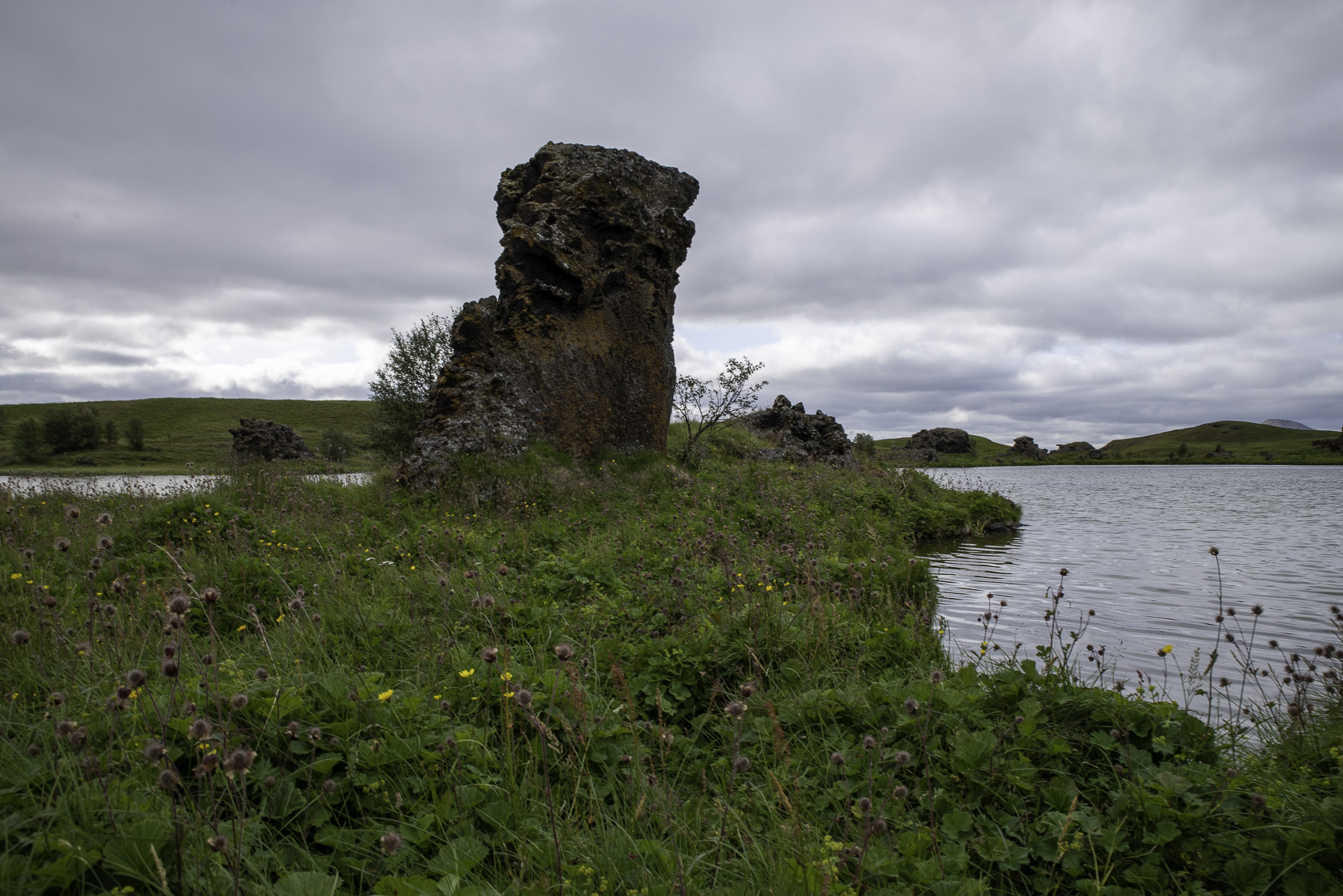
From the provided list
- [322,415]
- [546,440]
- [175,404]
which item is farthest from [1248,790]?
[175,404]

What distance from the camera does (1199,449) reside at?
3947 inches

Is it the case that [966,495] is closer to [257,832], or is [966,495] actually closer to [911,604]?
[911,604]

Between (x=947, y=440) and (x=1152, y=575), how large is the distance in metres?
82.7

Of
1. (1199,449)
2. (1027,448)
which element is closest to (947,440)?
(1027,448)

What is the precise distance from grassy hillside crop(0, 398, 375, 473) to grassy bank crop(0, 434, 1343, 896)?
45704mm

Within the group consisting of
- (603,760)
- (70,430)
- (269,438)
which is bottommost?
(603,760)

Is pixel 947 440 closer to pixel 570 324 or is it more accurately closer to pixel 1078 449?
pixel 1078 449

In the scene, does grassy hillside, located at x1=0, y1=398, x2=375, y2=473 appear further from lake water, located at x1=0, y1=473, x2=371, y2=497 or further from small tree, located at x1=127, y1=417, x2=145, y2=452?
lake water, located at x1=0, y1=473, x2=371, y2=497

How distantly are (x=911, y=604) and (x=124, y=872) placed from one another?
4860 mm

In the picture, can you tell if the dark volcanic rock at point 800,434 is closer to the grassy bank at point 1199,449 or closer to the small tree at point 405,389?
the small tree at point 405,389

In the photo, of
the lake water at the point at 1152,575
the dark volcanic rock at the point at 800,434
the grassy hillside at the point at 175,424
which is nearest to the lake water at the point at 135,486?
the lake water at the point at 1152,575

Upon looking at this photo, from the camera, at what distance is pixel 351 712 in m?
2.79

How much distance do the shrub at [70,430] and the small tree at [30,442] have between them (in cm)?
56

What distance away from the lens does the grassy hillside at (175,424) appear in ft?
172
